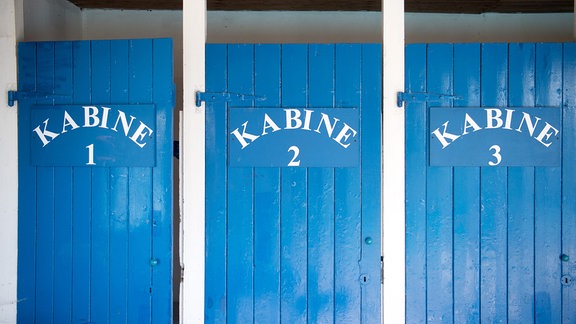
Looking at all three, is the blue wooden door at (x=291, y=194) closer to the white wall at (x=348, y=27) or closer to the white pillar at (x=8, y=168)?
the white pillar at (x=8, y=168)

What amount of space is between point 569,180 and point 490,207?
466 millimetres

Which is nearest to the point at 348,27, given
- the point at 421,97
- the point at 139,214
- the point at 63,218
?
the point at 421,97

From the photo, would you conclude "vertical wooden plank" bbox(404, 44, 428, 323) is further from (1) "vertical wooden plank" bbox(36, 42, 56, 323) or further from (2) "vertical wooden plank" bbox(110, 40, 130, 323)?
(1) "vertical wooden plank" bbox(36, 42, 56, 323)

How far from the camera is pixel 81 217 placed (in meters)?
2.29

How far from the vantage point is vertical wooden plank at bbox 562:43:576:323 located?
2242 mm

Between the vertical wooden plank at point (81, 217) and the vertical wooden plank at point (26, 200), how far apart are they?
0.25m

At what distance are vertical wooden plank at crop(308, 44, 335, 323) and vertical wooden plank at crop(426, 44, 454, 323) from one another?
555 mm

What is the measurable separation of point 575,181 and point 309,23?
2.31 m

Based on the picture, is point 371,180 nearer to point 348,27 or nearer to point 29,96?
point 348,27

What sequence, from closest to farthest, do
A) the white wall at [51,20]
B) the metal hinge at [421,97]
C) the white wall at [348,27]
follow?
1. the metal hinge at [421,97]
2. the white wall at [51,20]
3. the white wall at [348,27]

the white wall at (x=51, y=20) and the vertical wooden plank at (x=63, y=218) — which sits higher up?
the white wall at (x=51, y=20)

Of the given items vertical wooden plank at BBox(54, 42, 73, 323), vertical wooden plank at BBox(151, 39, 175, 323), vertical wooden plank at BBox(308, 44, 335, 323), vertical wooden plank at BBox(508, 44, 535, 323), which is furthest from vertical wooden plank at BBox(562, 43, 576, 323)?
vertical wooden plank at BBox(54, 42, 73, 323)

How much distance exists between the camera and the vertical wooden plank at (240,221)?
2.27 meters

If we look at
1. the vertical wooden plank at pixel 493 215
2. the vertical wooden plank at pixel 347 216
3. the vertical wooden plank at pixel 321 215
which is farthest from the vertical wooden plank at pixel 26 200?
the vertical wooden plank at pixel 493 215
